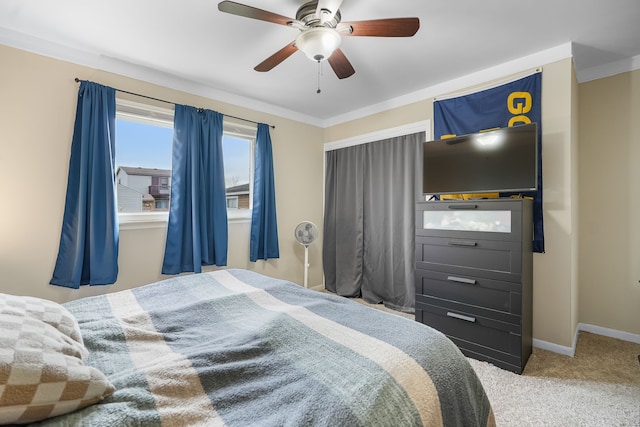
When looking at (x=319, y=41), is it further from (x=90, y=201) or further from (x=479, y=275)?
(x=90, y=201)

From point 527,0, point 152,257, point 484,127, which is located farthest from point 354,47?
point 152,257

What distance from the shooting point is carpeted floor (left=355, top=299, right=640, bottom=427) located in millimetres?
1709

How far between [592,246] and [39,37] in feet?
17.0

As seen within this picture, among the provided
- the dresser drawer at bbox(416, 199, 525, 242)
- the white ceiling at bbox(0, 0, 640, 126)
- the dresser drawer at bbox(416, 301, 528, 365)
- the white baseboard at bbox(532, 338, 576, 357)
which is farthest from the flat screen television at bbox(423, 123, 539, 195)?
the white baseboard at bbox(532, 338, 576, 357)

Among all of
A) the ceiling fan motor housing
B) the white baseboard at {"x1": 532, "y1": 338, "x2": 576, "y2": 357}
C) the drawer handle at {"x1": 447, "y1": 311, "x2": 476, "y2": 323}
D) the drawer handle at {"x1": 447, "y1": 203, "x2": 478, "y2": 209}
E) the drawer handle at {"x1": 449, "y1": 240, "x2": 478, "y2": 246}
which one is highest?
the ceiling fan motor housing

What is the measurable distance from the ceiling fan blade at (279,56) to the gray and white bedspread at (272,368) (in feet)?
5.56

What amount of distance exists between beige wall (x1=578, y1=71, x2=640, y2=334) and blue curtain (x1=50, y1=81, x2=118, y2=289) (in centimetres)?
445

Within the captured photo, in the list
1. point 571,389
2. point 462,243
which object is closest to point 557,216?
point 462,243

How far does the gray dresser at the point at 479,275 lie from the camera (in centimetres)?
220

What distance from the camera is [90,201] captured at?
8.04ft

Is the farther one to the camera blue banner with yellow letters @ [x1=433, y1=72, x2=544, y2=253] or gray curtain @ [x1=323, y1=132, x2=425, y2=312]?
gray curtain @ [x1=323, y1=132, x2=425, y2=312]

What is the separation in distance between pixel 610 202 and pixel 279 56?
328cm

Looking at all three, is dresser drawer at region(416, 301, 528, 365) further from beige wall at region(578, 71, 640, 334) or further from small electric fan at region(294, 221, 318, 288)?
small electric fan at region(294, 221, 318, 288)

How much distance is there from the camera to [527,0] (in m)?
1.90
